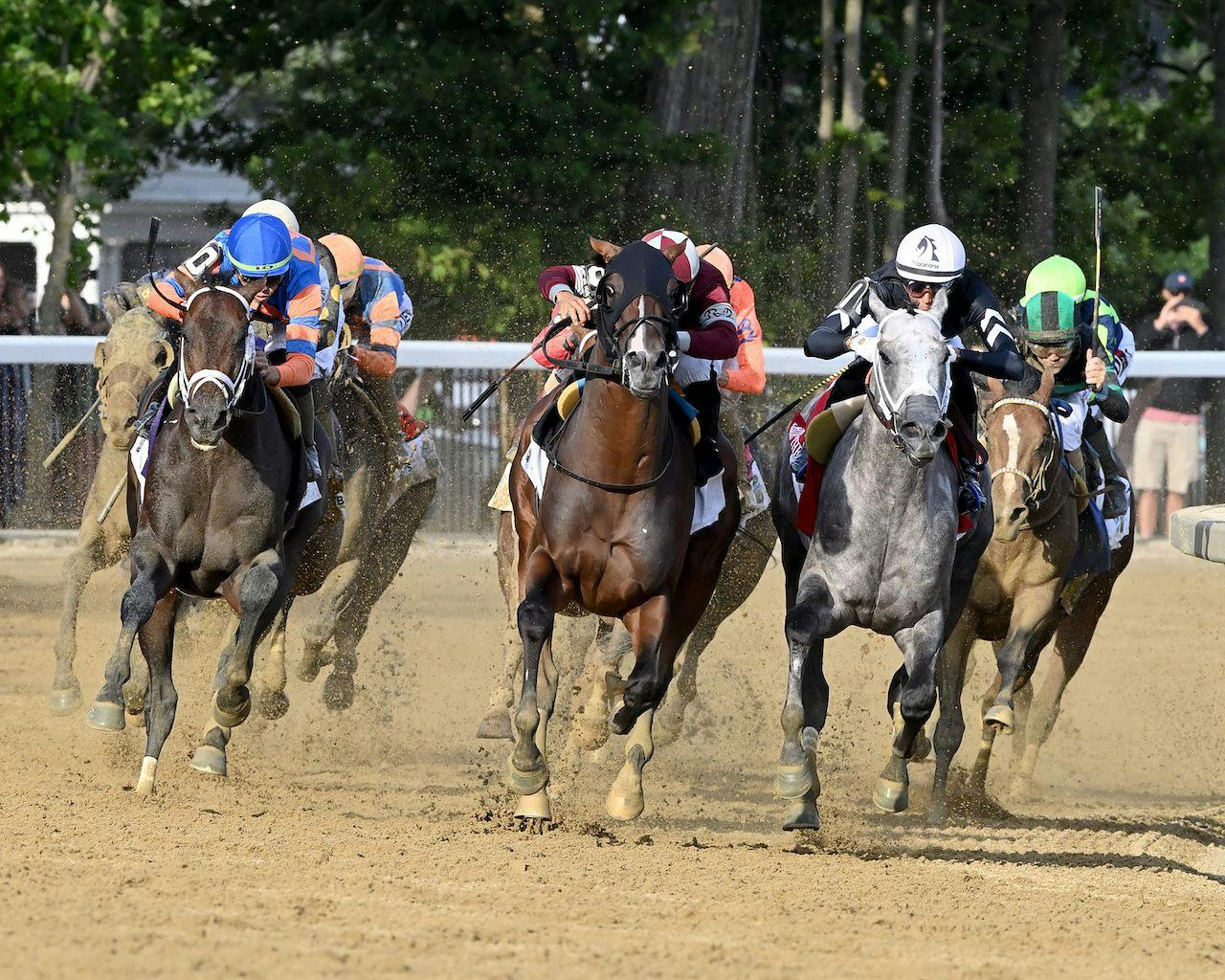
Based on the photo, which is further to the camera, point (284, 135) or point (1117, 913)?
point (284, 135)

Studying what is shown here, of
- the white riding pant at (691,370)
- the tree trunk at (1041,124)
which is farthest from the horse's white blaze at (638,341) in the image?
the tree trunk at (1041,124)

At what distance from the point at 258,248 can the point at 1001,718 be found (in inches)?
140

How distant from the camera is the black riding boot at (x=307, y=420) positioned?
26.9 ft

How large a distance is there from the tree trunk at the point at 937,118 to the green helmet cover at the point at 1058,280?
970cm

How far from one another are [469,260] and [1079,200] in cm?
757

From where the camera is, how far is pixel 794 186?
19.3 metres

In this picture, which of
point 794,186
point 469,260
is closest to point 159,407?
point 469,260

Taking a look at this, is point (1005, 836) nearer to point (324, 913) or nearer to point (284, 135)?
point (324, 913)

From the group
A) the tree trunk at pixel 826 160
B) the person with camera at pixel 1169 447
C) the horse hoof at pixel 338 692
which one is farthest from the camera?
the tree trunk at pixel 826 160

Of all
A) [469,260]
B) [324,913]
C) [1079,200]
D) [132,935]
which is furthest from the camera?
[1079,200]

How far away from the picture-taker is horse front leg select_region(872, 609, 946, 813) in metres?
7.05

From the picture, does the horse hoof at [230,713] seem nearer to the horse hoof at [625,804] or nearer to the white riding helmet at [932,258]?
the horse hoof at [625,804]

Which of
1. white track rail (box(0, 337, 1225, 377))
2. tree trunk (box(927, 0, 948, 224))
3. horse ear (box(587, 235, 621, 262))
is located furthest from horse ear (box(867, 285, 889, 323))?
tree trunk (box(927, 0, 948, 224))

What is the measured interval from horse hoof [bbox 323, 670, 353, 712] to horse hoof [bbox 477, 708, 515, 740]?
1.33 m
